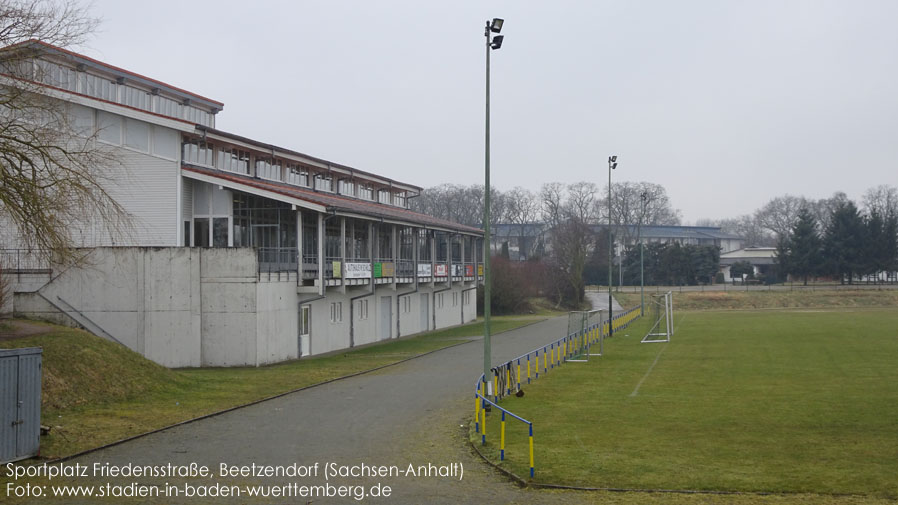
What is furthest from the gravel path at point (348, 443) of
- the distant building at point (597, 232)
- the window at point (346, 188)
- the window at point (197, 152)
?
the distant building at point (597, 232)

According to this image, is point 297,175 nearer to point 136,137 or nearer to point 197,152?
point 197,152

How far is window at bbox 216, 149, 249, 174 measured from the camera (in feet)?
116

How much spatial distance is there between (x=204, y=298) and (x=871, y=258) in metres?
86.3

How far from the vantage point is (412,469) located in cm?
1354

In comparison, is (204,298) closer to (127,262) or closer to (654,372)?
A: (127,262)

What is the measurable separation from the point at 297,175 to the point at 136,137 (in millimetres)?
13964

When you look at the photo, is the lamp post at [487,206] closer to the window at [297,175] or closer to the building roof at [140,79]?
the building roof at [140,79]

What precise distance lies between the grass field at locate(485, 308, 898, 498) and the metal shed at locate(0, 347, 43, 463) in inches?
325

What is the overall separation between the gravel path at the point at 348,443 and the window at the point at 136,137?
1312 cm

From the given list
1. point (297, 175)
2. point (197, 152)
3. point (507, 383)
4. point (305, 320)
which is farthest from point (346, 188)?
point (507, 383)

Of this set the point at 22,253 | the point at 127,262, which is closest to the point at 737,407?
the point at 127,262

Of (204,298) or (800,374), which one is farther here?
(204,298)

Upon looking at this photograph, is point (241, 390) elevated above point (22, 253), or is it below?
below

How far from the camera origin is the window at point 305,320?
3312cm
